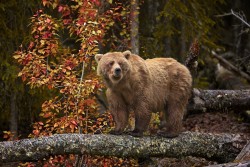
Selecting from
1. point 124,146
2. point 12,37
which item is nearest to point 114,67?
point 124,146

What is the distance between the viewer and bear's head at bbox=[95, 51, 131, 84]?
7.18 m

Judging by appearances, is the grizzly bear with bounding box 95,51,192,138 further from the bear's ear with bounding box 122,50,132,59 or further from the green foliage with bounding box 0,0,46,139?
the green foliage with bounding box 0,0,46,139

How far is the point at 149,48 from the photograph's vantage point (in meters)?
12.0

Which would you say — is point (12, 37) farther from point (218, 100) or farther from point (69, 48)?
point (218, 100)

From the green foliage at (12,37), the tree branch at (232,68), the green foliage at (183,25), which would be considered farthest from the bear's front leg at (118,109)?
the tree branch at (232,68)

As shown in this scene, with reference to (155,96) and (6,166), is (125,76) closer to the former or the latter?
(155,96)

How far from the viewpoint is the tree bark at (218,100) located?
31.3 feet

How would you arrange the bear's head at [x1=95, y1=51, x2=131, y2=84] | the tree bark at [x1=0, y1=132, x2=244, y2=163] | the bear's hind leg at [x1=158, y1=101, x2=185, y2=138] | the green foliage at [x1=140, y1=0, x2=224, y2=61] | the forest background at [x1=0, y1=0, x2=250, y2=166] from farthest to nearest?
the green foliage at [x1=140, y1=0, x2=224, y2=61] < the forest background at [x1=0, y1=0, x2=250, y2=166] < the bear's hind leg at [x1=158, y1=101, x2=185, y2=138] < the bear's head at [x1=95, y1=51, x2=131, y2=84] < the tree bark at [x1=0, y1=132, x2=244, y2=163]

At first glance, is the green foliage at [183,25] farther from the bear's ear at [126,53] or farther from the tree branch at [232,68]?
the bear's ear at [126,53]

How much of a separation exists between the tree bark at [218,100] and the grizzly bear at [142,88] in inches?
58.3

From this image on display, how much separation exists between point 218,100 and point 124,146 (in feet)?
10.2

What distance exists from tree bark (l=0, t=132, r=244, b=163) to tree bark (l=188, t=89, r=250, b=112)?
1.68 metres

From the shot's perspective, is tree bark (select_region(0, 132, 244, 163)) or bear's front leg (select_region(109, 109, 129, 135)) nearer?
tree bark (select_region(0, 132, 244, 163))

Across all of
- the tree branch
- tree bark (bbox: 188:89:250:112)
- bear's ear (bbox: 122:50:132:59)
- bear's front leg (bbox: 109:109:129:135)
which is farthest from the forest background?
tree bark (bbox: 188:89:250:112)
